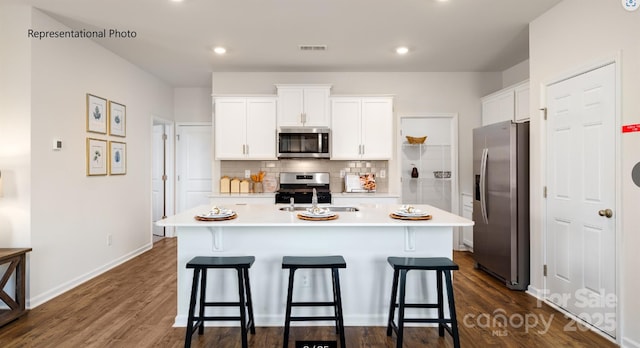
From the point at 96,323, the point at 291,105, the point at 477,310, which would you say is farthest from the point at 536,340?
the point at 291,105

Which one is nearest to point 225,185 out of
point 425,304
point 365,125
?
point 365,125

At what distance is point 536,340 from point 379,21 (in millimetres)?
2973

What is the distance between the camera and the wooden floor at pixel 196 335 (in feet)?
7.95

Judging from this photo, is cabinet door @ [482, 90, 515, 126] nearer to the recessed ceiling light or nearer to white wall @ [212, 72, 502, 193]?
white wall @ [212, 72, 502, 193]

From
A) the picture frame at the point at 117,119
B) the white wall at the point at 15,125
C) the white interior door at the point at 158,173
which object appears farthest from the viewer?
the white interior door at the point at 158,173

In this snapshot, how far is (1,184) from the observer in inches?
117

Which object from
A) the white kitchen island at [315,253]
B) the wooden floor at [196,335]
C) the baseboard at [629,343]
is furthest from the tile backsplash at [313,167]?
the baseboard at [629,343]

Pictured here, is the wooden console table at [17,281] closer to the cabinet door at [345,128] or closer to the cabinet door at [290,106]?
the cabinet door at [290,106]

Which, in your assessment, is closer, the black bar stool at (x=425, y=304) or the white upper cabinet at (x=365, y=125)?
the black bar stool at (x=425, y=304)

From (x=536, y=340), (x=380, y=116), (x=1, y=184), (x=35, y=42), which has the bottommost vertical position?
(x=536, y=340)

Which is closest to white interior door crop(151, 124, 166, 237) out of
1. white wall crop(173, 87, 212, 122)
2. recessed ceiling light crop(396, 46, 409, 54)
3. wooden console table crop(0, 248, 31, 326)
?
white wall crop(173, 87, 212, 122)

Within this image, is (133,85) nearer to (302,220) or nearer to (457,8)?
(302,220)

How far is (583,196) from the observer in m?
2.71

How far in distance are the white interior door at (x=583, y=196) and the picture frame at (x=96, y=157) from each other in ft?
15.2
